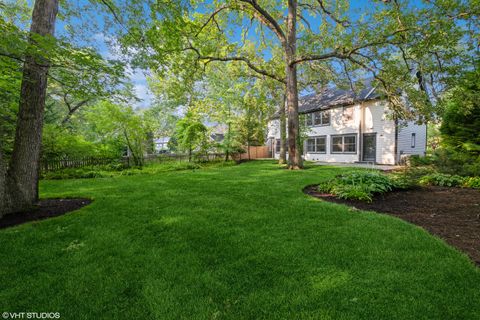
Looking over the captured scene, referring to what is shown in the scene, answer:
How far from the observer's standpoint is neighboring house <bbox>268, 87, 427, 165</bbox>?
596 inches

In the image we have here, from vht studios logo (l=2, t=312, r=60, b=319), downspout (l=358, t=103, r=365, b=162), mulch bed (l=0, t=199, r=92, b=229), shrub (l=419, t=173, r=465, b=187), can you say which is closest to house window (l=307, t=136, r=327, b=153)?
downspout (l=358, t=103, r=365, b=162)

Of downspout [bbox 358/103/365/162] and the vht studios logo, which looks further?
downspout [bbox 358/103/365/162]

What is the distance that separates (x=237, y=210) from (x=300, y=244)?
1.74 meters

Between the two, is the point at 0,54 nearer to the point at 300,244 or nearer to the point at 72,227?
the point at 72,227

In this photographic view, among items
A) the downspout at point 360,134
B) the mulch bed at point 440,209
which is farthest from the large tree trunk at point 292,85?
the downspout at point 360,134

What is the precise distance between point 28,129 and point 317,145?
19643 millimetres

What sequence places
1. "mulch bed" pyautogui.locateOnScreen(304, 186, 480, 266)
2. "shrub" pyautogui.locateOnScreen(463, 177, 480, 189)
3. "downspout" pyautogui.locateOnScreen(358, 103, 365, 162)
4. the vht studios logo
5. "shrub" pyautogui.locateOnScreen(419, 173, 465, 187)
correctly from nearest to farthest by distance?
1. the vht studios logo
2. "mulch bed" pyautogui.locateOnScreen(304, 186, 480, 266)
3. "shrub" pyautogui.locateOnScreen(463, 177, 480, 189)
4. "shrub" pyautogui.locateOnScreen(419, 173, 465, 187)
5. "downspout" pyautogui.locateOnScreen(358, 103, 365, 162)

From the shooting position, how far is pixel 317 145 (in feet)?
67.9

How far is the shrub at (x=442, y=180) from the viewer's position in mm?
6832

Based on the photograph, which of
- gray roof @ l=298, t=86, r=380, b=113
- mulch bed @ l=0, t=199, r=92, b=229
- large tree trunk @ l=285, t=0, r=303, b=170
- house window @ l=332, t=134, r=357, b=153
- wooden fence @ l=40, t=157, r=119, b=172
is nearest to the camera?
mulch bed @ l=0, t=199, r=92, b=229

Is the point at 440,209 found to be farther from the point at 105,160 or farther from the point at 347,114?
the point at 105,160

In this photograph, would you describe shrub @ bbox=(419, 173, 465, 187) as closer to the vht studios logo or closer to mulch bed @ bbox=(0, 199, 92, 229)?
the vht studios logo

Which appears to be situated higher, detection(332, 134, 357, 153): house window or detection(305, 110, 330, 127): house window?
detection(305, 110, 330, 127): house window

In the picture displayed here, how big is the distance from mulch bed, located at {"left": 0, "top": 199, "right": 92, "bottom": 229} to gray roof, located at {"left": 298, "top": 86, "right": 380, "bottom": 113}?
15660mm
